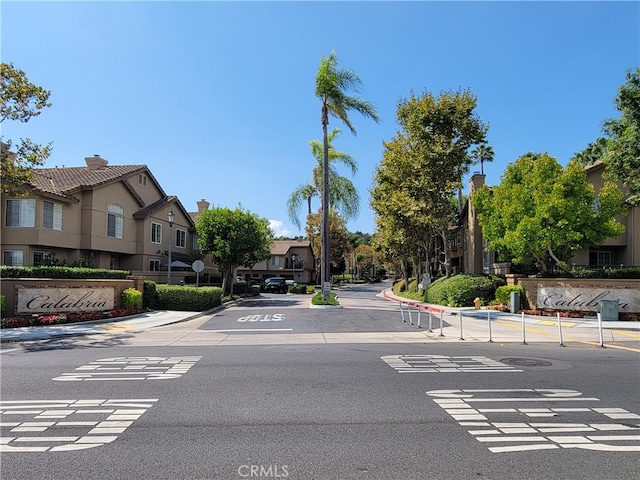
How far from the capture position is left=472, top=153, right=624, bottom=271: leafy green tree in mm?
21922

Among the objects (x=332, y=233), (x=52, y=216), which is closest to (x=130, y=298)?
(x=52, y=216)

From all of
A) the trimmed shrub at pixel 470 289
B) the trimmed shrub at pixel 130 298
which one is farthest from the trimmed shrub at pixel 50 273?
the trimmed shrub at pixel 470 289

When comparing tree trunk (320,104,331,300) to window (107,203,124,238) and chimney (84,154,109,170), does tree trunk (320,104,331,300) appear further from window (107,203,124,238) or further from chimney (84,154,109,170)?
chimney (84,154,109,170)

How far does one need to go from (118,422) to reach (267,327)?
11890 mm

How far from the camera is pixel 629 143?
23.3 meters

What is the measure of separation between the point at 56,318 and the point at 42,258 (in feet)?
31.6

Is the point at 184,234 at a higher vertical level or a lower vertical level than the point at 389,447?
higher

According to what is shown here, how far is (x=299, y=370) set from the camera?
30.3ft

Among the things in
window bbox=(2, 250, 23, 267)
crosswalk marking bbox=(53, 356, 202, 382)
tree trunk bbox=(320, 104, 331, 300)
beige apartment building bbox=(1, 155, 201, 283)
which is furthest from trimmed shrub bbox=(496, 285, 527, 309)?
window bbox=(2, 250, 23, 267)

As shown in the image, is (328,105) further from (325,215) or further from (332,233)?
(332,233)

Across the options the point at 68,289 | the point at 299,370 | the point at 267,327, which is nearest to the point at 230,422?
the point at 299,370

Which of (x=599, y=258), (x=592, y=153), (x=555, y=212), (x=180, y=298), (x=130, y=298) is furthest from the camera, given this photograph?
(x=592, y=153)

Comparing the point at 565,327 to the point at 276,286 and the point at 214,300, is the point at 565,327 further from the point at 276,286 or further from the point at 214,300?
the point at 276,286

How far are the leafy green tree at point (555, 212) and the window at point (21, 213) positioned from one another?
24.3 meters
